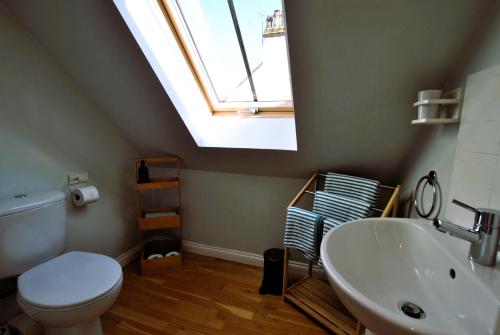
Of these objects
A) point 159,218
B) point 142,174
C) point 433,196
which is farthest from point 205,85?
point 433,196

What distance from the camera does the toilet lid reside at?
1.07 m

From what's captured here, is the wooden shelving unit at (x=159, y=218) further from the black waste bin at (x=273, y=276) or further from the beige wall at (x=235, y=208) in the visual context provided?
the black waste bin at (x=273, y=276)

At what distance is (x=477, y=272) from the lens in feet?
2.09

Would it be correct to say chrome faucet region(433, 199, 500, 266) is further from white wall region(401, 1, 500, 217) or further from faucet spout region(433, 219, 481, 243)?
white wall region(401, 1, 500, 217)

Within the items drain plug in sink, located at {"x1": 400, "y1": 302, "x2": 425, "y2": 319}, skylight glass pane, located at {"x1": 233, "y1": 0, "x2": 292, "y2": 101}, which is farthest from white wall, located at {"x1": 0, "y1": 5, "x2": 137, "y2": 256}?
drain plug in sink, located at {"x1": 400, "y1": 302, "x2": 425, "y2": 319}

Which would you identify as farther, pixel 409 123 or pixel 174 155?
pixel 174 155

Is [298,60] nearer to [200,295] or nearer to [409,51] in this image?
[409,51]

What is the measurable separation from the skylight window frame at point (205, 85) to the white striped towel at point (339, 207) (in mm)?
577

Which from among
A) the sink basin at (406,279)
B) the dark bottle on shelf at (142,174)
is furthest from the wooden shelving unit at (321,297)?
the dark bottle on shelf at (142,174)

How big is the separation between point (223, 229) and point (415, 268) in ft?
4.96

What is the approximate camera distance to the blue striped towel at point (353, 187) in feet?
4.76

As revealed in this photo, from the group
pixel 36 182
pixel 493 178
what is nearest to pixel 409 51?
pixel 493 178

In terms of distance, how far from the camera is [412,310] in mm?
735

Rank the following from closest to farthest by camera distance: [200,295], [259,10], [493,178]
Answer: [493,178] → [259,10] → [200,295]
